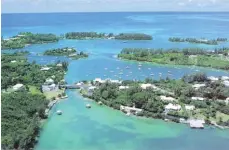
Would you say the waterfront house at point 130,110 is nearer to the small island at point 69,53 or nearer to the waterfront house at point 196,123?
the waterfront house at point 196,123

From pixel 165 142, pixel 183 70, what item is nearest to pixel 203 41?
pixel 183 70

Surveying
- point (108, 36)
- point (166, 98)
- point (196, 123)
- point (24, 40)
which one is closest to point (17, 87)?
point (166, 98)

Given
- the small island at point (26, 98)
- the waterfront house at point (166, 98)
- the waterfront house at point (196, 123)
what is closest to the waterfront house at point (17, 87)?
the small island at point (26, 98)

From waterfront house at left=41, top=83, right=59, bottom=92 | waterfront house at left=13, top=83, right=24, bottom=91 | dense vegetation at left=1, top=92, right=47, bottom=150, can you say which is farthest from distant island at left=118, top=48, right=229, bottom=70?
dense vegetation at left=1, top=92, right=47, bottom=150

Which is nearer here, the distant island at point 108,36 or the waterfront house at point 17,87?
the waterfront house at point 17,87

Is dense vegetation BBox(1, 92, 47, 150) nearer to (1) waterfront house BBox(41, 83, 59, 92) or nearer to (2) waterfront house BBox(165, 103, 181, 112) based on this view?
(1) waterfront house BBox(41, 83, 59, 92)
